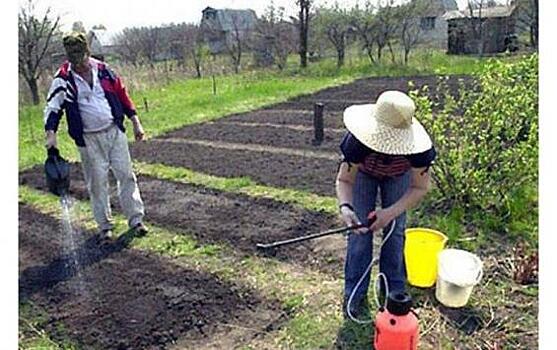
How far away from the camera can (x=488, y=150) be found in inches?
148

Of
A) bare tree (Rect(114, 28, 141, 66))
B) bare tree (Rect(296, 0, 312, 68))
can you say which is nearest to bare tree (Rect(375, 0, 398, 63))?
bare tree (Rect(296, 0, 312, 68))

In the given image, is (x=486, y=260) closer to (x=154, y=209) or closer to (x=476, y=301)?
(x=476, y=301)

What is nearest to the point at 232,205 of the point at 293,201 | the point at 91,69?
the point at 293,201

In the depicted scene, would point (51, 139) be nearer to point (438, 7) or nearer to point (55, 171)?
point (55, 171)

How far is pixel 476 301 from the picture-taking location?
9.47 feet

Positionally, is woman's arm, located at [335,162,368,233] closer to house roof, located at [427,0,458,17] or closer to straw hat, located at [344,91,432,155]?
straw hat, located at [344,91,432,155]

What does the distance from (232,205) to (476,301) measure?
2300 millimetres

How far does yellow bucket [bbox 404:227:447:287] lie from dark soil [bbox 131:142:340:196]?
1775mm

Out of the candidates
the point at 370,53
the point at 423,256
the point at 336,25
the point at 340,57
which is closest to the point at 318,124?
the point at 423,256

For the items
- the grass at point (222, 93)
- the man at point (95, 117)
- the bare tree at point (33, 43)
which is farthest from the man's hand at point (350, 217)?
the bare tree at point (33, 43)

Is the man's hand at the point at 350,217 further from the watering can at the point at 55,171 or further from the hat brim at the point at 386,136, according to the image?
the watering can at the point at 55,171

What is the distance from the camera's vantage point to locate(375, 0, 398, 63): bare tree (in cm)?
1800

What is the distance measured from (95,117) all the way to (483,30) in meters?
18.7

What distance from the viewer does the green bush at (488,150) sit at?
374 centimetres
